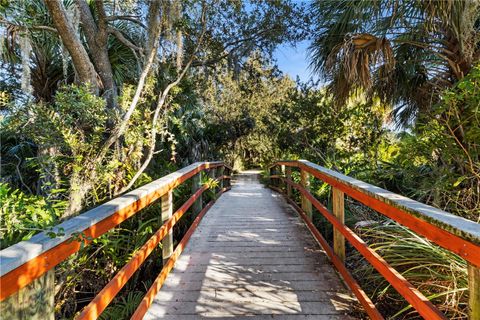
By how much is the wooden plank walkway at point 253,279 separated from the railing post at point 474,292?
3.18ft

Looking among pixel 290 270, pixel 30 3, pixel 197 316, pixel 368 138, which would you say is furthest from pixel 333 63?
pixel 30 3

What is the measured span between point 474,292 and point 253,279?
1641 millimetres

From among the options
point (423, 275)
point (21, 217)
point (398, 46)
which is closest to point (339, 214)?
point (423, 275)

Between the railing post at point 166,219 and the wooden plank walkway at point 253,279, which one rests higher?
the railing post at point 166,219

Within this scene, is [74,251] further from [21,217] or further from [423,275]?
[423,275]

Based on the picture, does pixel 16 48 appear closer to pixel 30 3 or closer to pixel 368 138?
pixel 30 3

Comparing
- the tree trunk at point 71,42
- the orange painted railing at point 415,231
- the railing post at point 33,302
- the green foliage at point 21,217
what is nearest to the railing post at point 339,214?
the orange painted railing at point 415,231

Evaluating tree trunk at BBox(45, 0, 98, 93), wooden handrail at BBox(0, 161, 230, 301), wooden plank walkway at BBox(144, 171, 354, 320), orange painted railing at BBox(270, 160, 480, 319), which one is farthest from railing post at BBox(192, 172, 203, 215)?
wooden handrail at BBox(0, 161, 230, 301)

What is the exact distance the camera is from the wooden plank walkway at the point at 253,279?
2.01 m

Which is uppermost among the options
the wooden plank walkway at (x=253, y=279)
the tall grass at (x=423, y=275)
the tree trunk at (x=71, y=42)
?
the tree trunk at (x=71, y=42)

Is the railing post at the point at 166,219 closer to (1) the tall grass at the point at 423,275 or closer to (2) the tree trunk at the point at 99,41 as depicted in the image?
(1) the tall grass at the point at 423,275

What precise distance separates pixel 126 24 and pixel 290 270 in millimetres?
5503

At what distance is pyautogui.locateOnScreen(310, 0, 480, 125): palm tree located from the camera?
11.9 feet

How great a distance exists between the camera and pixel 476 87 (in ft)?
8.12
